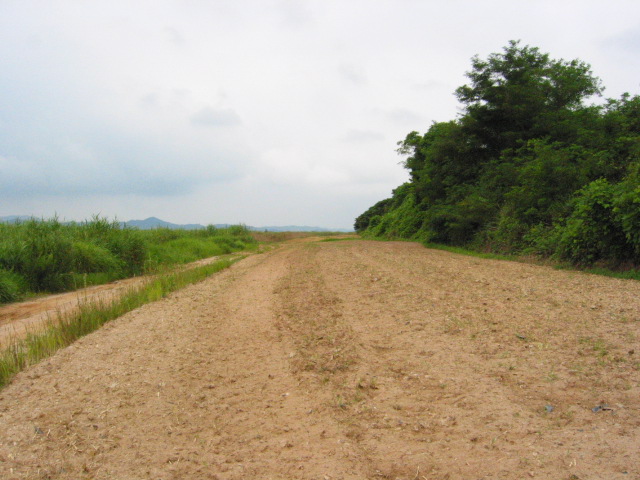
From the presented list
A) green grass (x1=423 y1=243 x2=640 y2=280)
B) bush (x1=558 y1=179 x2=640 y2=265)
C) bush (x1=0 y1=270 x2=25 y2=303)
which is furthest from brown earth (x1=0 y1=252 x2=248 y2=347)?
bush (x1=558 y1=179 x2=640 y2=265)

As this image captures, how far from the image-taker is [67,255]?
12188 mm

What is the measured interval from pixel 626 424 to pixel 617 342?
5.90 feet

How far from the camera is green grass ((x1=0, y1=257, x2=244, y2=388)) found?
14.9 feet

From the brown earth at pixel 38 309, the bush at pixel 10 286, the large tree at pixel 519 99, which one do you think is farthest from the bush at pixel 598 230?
the bush at pixel 10 286

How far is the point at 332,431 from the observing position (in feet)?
9.93

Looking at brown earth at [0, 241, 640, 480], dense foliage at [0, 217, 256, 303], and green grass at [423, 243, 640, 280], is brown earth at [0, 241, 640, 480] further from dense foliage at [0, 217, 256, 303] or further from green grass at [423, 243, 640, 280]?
dense foliage at [0, 217, 256, 303]

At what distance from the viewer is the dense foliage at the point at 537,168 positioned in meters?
9.50

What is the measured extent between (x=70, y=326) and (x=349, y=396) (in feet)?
14.4

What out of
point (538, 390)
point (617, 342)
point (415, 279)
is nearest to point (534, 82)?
point (415, 279)

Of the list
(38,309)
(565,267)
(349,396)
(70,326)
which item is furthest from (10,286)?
(565,267)

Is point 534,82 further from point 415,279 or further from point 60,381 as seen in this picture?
point 60,381

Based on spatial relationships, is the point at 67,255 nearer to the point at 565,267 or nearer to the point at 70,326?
the point at 70,326

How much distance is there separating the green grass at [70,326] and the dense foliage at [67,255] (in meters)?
1.25

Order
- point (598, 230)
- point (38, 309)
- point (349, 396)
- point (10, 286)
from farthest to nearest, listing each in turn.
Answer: point (10, 286)
point (598, 230)
point (38, 309)
point (349, 396)
